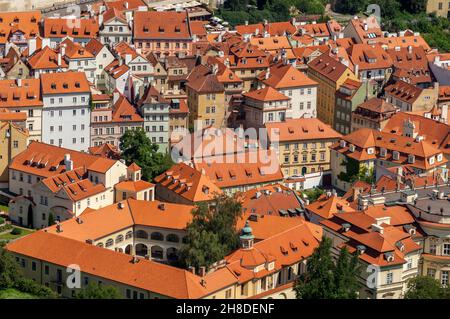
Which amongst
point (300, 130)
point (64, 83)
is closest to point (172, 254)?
point (64, 83)

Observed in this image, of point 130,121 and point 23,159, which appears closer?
point 23,159

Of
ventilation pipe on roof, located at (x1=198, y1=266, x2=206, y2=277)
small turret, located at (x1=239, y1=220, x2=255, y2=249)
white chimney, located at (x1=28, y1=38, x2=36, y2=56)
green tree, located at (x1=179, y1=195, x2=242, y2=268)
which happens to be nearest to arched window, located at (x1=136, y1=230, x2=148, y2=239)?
green tree, located at (x1=179, y1=195, x2=242, y2=268)

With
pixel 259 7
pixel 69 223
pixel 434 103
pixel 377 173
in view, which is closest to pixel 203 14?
pixel 259 7

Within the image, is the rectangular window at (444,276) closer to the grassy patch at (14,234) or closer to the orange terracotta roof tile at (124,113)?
the grassy patch at (14,234)

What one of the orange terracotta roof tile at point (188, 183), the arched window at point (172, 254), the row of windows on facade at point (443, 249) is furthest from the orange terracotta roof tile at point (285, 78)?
the row of windows on facade at point (443, 249)

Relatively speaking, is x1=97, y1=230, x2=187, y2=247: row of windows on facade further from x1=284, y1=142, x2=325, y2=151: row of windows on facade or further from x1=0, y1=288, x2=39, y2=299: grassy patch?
x1=284, y1=142, x2=325, y2=151: row of windows on facade

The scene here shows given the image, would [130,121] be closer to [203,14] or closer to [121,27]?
[121,27]
